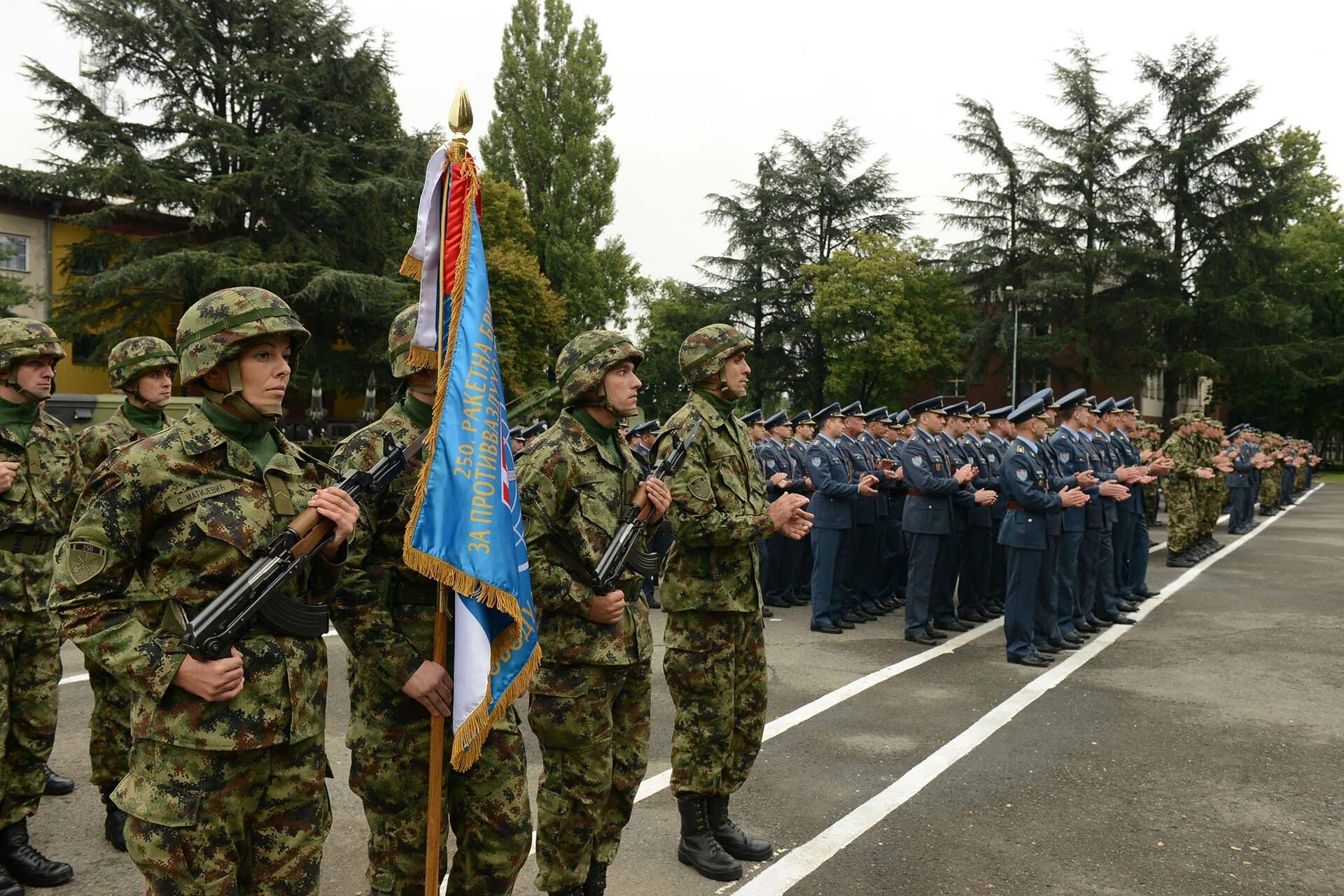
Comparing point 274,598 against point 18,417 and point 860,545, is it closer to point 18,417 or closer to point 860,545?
point 18,417

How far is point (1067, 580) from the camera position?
9.15 metres

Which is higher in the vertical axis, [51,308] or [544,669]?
[51,308]

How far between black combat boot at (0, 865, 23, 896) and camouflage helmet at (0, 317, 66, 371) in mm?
2262

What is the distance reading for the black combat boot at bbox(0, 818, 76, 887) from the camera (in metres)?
4.10

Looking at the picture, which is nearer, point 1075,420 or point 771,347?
point 1075,420

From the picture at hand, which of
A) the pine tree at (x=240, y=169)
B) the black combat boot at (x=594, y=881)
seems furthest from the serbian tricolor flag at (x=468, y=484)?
the pine tree at (x=240, y=169)

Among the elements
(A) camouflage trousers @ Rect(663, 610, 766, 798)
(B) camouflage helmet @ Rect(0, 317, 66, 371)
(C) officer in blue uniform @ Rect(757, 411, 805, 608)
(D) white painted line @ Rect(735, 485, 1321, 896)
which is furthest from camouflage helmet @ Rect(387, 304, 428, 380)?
(C) officer in blue uniform @ Rect(757, 411, 805, 608)

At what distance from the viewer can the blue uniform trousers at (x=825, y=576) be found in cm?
986

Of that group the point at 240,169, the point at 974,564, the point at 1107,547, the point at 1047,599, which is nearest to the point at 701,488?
the point at 1047,599

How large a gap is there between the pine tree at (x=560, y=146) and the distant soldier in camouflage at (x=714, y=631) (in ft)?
123

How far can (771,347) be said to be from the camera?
44.7 m

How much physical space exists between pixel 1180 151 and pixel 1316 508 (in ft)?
63.5

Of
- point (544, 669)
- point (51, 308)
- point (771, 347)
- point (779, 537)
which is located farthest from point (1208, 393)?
point (544, 669)

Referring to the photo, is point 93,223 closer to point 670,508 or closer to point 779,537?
point 779,537
